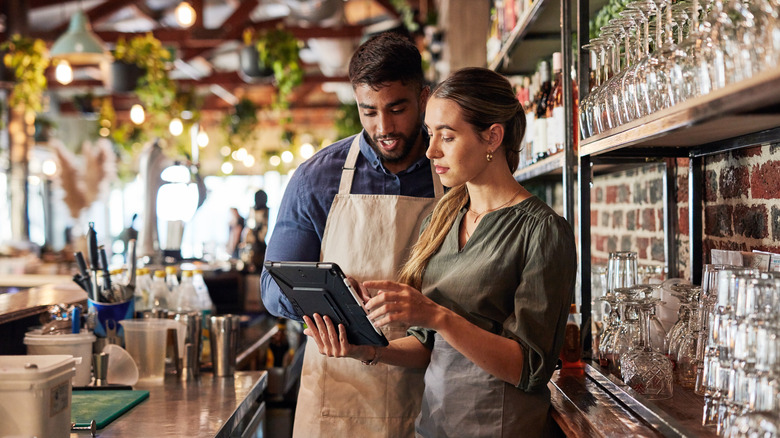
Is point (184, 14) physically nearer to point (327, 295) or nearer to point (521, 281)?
point (327, 295)

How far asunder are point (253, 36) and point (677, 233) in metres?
6.13

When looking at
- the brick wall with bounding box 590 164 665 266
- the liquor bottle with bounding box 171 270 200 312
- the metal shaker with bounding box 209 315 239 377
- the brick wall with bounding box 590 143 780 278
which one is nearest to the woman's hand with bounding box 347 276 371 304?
the brick wall with bounding box 590 143 780 278

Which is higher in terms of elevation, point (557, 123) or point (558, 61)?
point (558, 61)

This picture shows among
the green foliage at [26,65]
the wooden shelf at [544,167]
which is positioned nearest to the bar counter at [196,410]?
the wooden shelf at [544,167]

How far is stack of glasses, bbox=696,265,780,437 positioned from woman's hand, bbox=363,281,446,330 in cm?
52

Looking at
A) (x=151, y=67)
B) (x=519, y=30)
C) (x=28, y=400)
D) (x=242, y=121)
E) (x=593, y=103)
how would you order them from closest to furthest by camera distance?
(x=28, y=400), (x=593, y=103), (x=519, y=30), (x=151, y=67), (x=242, y=121)

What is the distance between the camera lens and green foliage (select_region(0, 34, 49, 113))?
704cm

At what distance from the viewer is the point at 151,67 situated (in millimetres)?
7371

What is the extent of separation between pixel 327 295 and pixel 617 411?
656 millimetres

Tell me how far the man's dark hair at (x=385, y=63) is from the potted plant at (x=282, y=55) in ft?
18.0

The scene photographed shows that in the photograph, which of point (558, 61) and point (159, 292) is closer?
point (558, 61)

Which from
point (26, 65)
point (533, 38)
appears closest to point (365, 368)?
point (533, 38)

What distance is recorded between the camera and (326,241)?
2.18m

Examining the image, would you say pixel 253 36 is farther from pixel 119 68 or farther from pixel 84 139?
pixel 84 139
